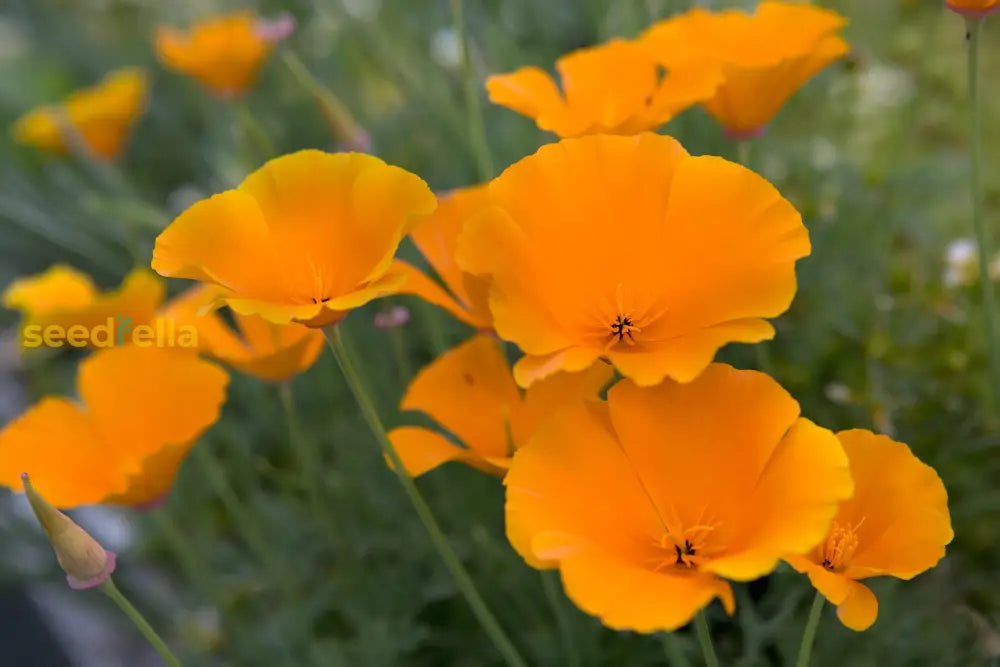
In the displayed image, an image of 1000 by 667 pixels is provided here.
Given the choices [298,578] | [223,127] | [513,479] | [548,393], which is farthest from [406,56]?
[513,479]

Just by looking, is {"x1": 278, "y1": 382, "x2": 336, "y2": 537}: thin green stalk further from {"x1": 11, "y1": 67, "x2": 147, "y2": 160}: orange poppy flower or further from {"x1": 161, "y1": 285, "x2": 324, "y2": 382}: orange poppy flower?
{"x1": 11, "y1": 67, "x2": 147, "y2": 160}: orange poppy flower

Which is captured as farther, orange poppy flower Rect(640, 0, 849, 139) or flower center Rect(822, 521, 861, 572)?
orange poppy flower Rect(640, 0, 849, 139)

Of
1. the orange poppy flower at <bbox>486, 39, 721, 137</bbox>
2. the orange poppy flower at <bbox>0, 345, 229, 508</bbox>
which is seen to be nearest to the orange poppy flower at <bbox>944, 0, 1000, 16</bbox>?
the orange poppy flower at <bbox>486, 39, 721, 137</bbox>

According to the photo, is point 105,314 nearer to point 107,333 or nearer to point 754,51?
point 107,333

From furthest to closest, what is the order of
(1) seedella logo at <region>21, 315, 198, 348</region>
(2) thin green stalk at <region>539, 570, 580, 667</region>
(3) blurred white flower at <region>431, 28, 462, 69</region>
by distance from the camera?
1. (3) blurred white flower at <region>431, 28, 462, 69</region>
2. (1) seedella logo at <region>21, 315, 198, 348</region>
3. (2) thin green stalk at <region>539, 570, 580, 667</region>

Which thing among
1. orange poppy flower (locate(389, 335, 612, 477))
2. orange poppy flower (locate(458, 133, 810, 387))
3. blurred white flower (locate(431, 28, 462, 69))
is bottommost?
blurred white flower (locate(431, 28, 462, 69))

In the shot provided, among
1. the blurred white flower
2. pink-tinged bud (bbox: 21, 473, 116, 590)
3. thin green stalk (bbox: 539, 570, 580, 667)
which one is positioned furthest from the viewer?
the blurred white flower

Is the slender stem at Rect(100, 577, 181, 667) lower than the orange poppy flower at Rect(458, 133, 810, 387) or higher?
lower
